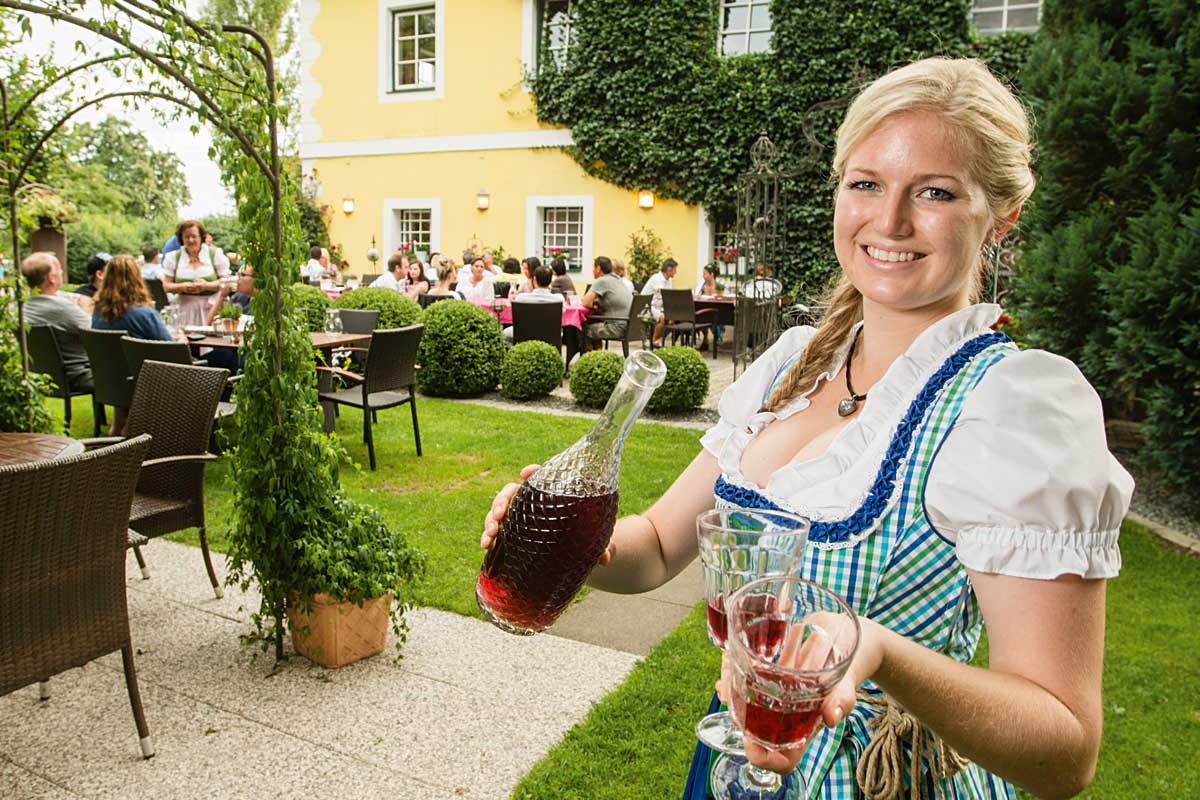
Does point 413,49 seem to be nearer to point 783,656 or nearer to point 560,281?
point 560,281

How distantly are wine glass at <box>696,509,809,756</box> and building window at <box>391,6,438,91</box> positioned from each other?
55.8 ft

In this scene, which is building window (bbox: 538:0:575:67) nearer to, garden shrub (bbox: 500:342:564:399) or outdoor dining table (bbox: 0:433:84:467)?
garden shrub (bbox: 500:342:564:399)

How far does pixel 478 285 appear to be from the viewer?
443 inches

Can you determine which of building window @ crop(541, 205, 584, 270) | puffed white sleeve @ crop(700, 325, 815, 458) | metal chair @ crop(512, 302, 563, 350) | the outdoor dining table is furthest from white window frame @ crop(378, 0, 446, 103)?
puffed white sleeve @ crop(700, 325, 815, 458)

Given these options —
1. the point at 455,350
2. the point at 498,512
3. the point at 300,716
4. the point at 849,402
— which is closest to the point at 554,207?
the point at 455,350

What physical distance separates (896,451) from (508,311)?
409 inches

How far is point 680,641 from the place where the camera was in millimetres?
3582

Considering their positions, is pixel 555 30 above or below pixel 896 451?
above

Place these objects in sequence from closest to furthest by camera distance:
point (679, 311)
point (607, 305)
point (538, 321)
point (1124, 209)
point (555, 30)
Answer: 1. point (1124, 209)
2. point (538, 321)
3. point (607, 305)
4. point (679, 311)
5. point (555, 30)

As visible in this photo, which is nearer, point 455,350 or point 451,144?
point 455,350

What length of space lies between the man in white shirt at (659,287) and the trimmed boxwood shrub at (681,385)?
373 cm

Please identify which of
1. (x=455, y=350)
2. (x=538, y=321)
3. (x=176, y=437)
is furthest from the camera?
(x=538, y=321)

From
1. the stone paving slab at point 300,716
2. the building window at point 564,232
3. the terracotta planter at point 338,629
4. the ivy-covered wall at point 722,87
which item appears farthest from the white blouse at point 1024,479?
the building window at point 564,232

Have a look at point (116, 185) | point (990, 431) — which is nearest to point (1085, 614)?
point (990, 431)
